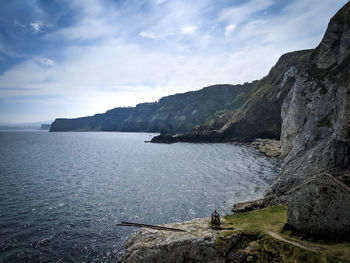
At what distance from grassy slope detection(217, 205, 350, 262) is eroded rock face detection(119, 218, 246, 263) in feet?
2.43

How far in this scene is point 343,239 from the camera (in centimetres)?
1606

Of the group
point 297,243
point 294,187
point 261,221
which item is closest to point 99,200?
point 261,221

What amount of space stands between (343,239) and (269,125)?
125 m

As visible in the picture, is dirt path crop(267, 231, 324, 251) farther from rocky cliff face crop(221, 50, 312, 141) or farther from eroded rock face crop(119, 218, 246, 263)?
rocky cliff face crop(221, 50, 312, 141)

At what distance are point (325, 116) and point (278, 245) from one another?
3345 centimetres

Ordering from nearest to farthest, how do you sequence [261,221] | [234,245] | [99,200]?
[234,245], [261,221], [99,200]

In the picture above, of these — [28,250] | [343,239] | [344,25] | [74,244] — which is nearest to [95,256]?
[74,244]

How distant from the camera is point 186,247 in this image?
19438 mm

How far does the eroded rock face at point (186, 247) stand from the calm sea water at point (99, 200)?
5138 millimetres

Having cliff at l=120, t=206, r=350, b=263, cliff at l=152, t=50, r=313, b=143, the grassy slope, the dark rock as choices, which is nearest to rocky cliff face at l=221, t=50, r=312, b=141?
cliff at l=152, t=50, r=313, b=143

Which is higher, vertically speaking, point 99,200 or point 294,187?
point 294,187

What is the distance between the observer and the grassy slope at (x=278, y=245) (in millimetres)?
15055

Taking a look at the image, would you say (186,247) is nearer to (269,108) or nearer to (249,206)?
(249,206)

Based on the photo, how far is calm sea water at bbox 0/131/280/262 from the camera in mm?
26422
